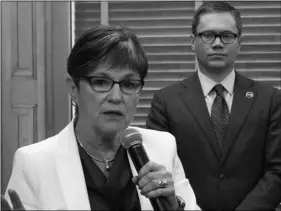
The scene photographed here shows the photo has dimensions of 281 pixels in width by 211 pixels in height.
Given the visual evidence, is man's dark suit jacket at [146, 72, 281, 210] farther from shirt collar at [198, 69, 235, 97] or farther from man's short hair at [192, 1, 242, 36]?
man's short hair at [192, 1, 242, 36]

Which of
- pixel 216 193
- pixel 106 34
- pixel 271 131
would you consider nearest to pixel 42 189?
pixel 106 34

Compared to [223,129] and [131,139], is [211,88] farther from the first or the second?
[131,139]

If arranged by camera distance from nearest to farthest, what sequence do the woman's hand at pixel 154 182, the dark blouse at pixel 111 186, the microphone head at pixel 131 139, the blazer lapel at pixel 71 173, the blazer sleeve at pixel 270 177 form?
the woman's hand at pixel 154 182, the microphone head at pixel 131 139, the blazer lapel at pixel 71 173, the dark blouse at pixel 111 186, the blazer sleeve at pixel 270 177

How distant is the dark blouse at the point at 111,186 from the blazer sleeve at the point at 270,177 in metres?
0.78

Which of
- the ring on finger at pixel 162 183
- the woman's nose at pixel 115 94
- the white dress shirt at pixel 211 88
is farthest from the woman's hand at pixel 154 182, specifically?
the white dress shirt at pixel 211 88


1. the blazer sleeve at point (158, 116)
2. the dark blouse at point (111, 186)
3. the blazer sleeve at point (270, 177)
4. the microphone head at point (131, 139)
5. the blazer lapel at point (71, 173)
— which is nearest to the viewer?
the microphone head at point (131, 139)

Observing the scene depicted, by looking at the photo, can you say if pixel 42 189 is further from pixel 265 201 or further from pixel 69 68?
pixel 265 201

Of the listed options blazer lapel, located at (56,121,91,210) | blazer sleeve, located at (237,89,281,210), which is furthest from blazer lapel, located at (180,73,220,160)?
blazer lapel, located at (56,121,91,210)

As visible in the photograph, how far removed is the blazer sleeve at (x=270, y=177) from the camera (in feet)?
7.43

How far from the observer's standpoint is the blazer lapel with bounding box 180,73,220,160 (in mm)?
2350

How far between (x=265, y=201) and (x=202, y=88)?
22.2 inches

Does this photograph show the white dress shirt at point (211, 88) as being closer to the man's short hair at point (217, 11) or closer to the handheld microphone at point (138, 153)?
the man's short hair at point (217, 11)

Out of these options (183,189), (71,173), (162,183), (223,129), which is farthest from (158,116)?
(162,183)

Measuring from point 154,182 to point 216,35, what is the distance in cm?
130
